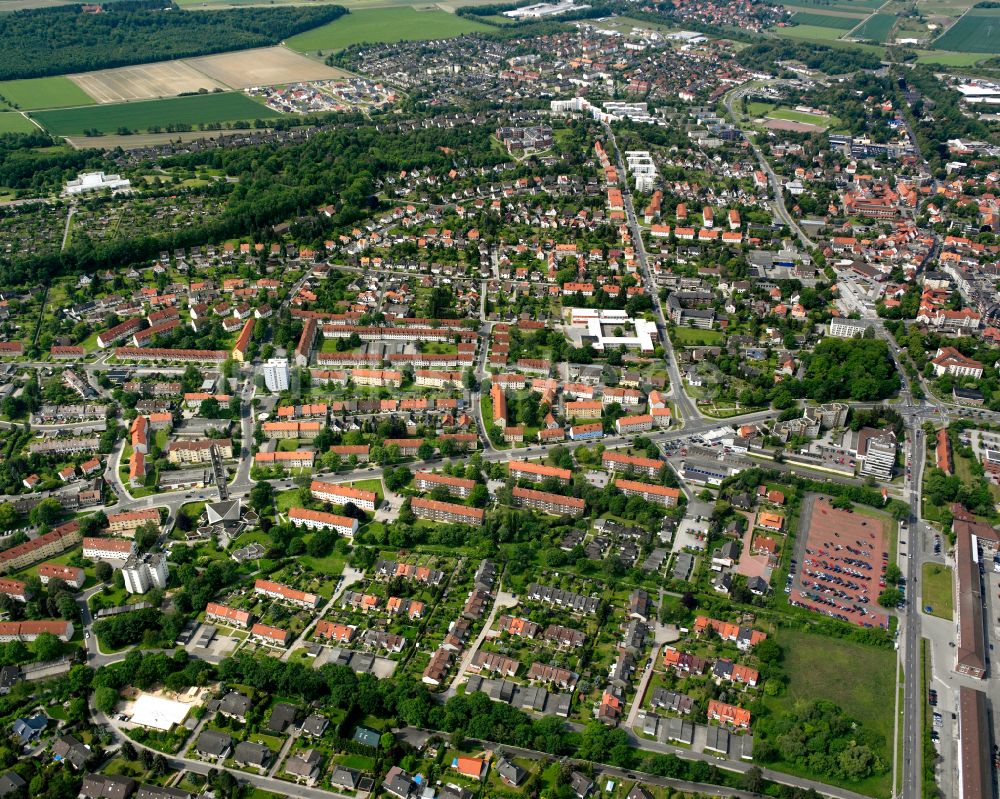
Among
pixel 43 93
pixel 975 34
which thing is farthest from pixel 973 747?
pixel 975 34

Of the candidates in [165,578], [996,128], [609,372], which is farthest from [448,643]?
[996,128]

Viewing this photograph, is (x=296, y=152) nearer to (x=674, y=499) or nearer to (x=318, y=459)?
(x=318, y=459)

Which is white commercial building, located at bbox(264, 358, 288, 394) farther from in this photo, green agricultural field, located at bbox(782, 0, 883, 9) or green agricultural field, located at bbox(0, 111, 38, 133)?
green agricultural field, located at bbox(782, 0, 883, 9)

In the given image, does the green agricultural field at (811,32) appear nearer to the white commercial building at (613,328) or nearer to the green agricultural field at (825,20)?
the green agricultural field at (825,20)

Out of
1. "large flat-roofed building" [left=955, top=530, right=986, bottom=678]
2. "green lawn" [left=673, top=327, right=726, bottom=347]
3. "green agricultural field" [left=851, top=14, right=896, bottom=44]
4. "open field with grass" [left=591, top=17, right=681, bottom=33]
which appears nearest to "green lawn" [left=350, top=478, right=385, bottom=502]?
"green lawn" [left=673, top=327, right=726, bottom=347]

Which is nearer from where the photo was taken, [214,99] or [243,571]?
[243,571]

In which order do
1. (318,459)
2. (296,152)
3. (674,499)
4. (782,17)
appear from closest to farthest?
(674,499) < (318,459) < (296,152) < (782,17)

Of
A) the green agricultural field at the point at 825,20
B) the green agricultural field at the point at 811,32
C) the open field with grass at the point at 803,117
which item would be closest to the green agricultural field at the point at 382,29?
the green agricultural field at the point at 811,32
